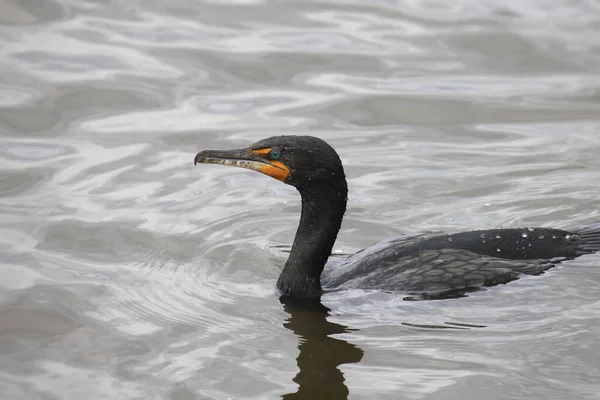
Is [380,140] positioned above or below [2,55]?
below

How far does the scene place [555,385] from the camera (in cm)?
645

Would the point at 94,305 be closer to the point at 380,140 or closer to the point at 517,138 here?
the point at 380,140

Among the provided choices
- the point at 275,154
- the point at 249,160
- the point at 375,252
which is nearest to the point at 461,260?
the point at 375,252

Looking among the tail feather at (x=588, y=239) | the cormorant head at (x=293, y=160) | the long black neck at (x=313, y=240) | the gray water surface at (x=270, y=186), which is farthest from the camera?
the tail feather at (x=588, y=239)

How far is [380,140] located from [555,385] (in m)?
5.38

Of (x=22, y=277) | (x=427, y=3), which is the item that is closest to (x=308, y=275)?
(x=22, y=277)

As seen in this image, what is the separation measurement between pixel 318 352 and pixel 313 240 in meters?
1.14

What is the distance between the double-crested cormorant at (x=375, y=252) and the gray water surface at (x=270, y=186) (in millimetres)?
139

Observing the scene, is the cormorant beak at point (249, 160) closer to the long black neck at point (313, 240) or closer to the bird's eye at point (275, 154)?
the bird's eye at point (275, 154)

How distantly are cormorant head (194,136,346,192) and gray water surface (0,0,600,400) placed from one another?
0.83 m

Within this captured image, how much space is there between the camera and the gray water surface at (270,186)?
6.84m

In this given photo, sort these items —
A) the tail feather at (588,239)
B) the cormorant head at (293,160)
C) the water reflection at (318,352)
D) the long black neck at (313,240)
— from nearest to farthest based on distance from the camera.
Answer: the water reflection at (318,352), the cormorant head at (293,160), the long black neck at (313,240), the tail feather at (588,239)

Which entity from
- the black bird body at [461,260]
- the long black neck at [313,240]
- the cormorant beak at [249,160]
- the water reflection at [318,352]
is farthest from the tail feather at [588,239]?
the cormorant beak at [249,160]

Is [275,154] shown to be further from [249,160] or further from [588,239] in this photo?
[588,239]
